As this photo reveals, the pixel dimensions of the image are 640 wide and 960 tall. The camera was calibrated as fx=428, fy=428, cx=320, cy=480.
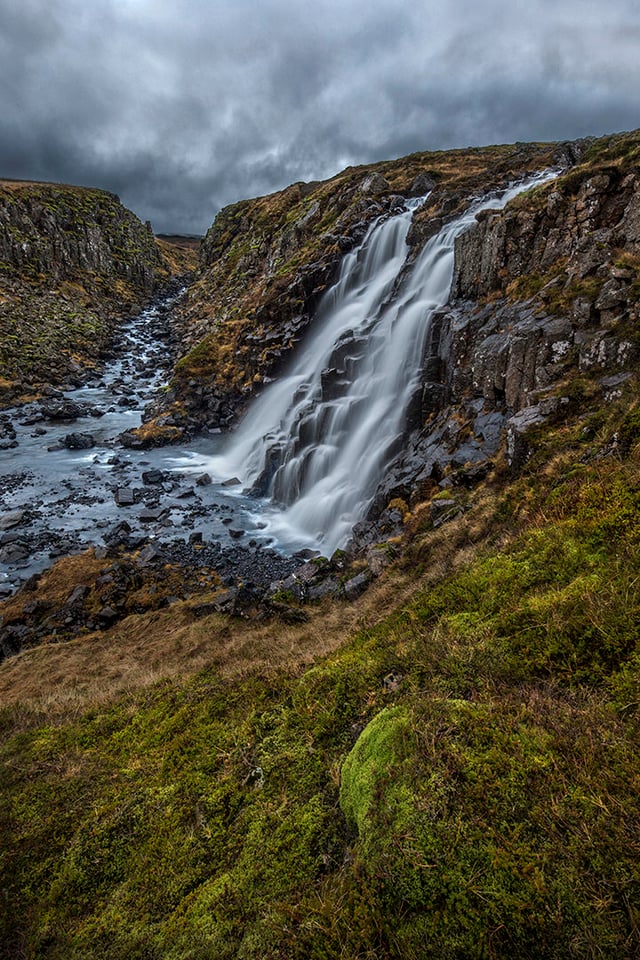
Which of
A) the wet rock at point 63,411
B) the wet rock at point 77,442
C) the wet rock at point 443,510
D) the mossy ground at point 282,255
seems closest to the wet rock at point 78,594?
the wet rock at point 443,510

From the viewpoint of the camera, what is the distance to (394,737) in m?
3.75

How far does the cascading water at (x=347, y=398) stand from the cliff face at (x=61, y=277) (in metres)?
27.8

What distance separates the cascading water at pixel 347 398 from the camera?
2027cm

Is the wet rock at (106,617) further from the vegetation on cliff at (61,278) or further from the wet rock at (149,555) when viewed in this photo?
the vegetation on cliff at (61,278)

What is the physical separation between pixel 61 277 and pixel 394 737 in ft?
276

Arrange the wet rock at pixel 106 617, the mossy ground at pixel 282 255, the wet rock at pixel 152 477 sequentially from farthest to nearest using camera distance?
the mossy ground at pixel 282 255, the wet rock at pixel 152 477, the wet rock at pixel 106 617

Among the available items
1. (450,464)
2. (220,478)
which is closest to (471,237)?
(450,464)

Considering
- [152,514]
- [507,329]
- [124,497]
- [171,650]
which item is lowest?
[171,650]

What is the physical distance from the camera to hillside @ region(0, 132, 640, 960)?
8.66ft

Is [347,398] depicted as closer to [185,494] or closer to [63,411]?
[185,494]

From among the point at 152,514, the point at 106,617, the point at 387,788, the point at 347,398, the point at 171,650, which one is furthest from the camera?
the point at 347,398

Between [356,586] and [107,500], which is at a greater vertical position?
[356,586]

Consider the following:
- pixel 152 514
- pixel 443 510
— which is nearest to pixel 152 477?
pixel 152 514

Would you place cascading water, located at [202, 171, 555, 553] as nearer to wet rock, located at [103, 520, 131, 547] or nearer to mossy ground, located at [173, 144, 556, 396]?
mossy ground, located at [173, 144, 556, 396]
